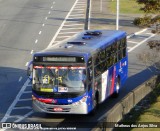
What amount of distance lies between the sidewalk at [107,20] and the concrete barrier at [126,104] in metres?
24.3

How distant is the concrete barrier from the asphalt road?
58.3 inches

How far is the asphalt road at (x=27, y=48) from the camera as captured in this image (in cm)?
2727

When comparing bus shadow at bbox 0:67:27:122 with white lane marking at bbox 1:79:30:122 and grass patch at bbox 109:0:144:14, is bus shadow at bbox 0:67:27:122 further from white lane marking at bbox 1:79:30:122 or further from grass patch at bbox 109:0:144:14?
grass patch at bbox 109:0:144:14

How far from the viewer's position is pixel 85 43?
90.9ft

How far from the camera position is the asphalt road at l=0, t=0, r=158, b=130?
89.5 ft

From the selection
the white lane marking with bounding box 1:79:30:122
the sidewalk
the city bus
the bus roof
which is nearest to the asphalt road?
the white lane marking with bounding box 1:79:30:122

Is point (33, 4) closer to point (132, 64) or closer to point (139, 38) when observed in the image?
point (139, 38)

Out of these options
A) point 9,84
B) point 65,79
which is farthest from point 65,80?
point 9,84

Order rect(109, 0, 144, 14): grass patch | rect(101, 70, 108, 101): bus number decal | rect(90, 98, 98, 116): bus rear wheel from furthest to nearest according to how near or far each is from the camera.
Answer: rect(109, 0, 144, 14): grass patch, rect(101, 70, 108, 101): bus number decal, rect(90, 98, 98, 116): bus rear wheel

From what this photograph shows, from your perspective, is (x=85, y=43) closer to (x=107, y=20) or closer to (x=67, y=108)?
(x=67, y=108)

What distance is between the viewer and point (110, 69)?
29516mm

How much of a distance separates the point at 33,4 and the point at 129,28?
22.3 metres

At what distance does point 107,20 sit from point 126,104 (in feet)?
120

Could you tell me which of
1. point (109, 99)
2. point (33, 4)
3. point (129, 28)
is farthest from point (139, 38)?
point (33, 4)
